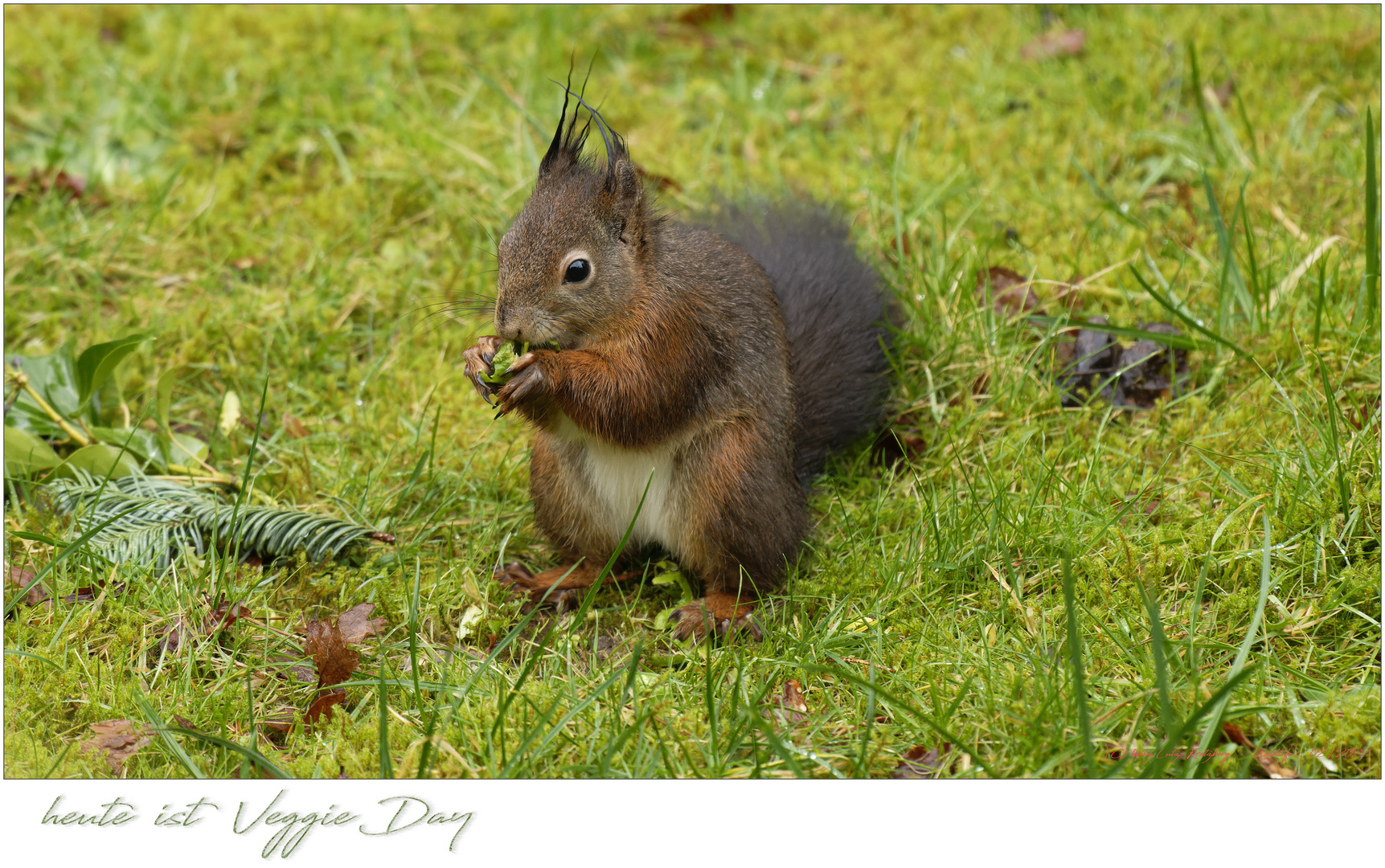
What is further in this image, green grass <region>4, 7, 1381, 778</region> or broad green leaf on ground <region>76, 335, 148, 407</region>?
broad green leaf on ground <region>76, 335, 148, 407</region>

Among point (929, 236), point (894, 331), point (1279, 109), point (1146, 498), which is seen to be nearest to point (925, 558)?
point (1146, 498)

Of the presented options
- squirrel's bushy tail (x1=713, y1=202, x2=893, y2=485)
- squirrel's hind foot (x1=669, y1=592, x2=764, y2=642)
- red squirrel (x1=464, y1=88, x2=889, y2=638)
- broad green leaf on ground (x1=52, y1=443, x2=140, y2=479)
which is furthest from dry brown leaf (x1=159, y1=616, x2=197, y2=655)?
squirrel's bushy tail (x1=713, y1=202, x2=893, y2=485)

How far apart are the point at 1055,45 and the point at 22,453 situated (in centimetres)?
402

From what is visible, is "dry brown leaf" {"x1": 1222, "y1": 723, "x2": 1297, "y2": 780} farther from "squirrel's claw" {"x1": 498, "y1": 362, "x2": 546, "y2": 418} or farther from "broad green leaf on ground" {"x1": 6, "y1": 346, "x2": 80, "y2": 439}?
"broad green leaf on ground" {"x1": 6, "y1": 346, "x2": 80, "y2": 439}

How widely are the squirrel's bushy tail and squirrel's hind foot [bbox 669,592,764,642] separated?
0.42 m

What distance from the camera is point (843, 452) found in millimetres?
3178

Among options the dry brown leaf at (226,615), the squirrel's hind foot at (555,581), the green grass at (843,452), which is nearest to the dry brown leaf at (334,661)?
the green grass at (843,452)

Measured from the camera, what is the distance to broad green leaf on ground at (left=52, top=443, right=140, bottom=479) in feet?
9.87

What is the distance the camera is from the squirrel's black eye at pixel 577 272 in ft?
8.13

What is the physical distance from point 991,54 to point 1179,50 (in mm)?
716

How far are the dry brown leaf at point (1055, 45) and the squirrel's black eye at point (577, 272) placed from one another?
292cm

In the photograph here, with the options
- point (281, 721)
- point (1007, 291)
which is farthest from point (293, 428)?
point (1007, 291)

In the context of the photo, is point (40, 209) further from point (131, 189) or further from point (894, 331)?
point (894, 331)

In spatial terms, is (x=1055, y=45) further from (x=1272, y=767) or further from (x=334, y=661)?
(x=334, y=661)
